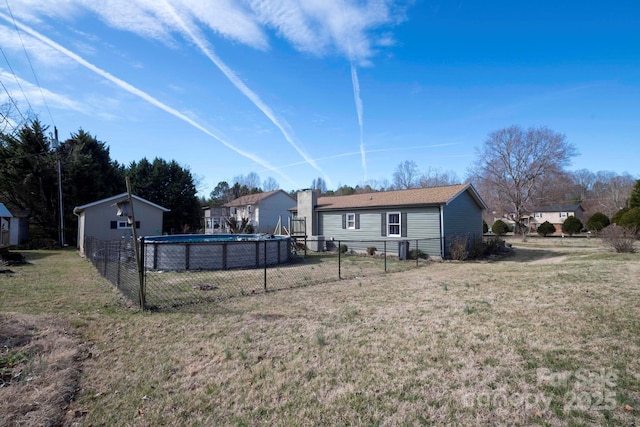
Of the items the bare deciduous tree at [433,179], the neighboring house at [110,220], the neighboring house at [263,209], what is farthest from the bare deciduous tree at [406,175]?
the neighboring house at [110,220]

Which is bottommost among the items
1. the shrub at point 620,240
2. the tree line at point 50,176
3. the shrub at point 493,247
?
the shrub at point 493,247

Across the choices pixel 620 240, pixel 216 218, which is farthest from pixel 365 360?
pixel 216 218

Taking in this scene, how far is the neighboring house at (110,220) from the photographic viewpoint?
796 inches

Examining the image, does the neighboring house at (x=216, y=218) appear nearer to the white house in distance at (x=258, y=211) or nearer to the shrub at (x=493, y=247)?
the white house in distance at (x=258, y=211)

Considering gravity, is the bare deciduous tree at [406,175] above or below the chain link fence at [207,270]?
above

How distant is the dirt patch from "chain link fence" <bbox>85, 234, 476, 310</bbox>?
179cm

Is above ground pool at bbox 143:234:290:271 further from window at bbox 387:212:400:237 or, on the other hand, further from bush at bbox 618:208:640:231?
bush at bbox 618:208:640:231

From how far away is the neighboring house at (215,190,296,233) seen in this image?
36.8m

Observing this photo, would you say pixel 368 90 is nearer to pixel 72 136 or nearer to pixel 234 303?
pixel 234 303

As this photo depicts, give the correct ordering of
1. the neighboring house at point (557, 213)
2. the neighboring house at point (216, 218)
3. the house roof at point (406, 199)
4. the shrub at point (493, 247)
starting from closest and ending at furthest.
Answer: the house roof at point (406, 199), the shrub at point (493, 247), the neighboring house at point (216, 218), the neighboring house at point (557, 213)

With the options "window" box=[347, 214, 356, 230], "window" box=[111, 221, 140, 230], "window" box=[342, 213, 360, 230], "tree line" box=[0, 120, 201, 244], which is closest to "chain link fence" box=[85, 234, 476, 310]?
"window" box=[342, 213, 360, 230]

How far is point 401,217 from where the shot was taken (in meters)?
17.2

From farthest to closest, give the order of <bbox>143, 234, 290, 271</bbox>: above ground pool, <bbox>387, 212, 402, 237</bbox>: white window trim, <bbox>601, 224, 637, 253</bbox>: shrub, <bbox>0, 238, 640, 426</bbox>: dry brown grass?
<bbox>387, 212, 402, 237</bbox>: white window trim < <bbox>601, 224, 637, 253</bbox>: shrub < <bbox>143, 234, 290, 271</bbox>: above ground pool < <bbox>0, 238, 640, 426</bbox>: dry brown grass

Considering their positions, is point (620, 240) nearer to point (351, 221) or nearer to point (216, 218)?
point (351, 221)
